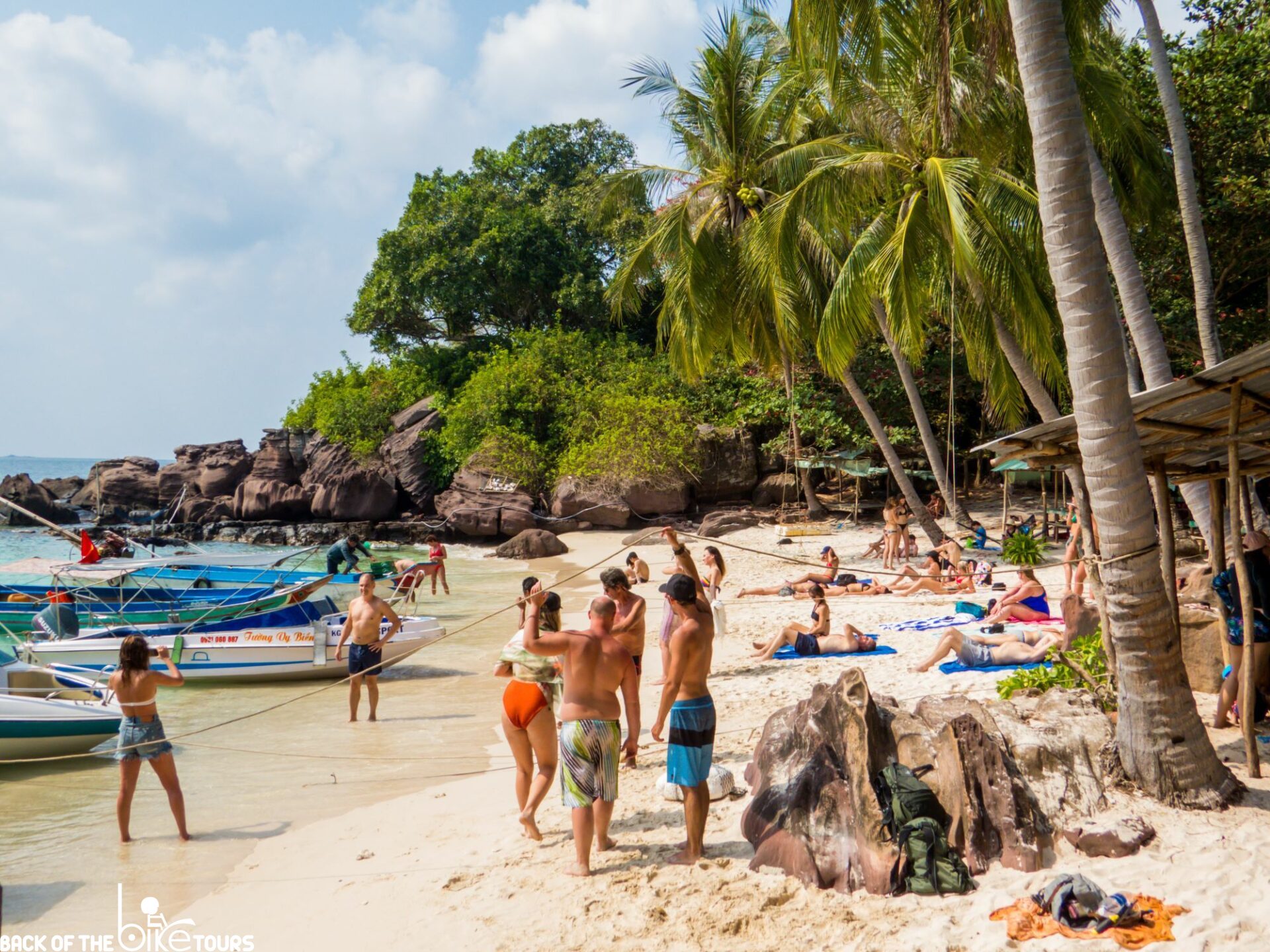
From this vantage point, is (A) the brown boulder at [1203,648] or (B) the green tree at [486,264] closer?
(A) the brown boulder at [1203,648]

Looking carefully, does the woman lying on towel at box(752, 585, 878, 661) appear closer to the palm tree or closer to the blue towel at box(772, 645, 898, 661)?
the blue towel at box(772, 645, 898, 661)

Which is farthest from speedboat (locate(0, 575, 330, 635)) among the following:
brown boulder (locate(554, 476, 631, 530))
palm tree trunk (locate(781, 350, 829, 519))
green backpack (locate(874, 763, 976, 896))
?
palm tree trunk (locate(781, 350, 829, 519))

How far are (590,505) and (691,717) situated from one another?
23.9 meters

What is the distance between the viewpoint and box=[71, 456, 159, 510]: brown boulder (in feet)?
148

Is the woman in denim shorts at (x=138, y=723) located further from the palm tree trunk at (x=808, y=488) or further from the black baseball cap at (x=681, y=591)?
the palm tree trunk at (x=808, y=488)

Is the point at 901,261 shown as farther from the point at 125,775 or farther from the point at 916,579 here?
the point at 125,775

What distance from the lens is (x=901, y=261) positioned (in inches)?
520

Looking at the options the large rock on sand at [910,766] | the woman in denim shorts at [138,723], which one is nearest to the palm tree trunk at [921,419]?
the large rock on sand at [910,766]

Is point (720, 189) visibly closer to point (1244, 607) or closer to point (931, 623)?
point (931, 623)

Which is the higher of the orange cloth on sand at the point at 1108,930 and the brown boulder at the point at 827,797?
the brown boulder at the point at 827,797

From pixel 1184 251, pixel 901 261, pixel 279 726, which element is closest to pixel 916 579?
pixel 901 261

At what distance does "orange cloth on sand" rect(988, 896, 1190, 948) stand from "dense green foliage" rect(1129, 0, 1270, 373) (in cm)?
1317

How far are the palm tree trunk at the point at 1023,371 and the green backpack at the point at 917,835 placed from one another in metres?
8.43

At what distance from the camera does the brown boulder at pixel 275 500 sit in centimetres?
3647
